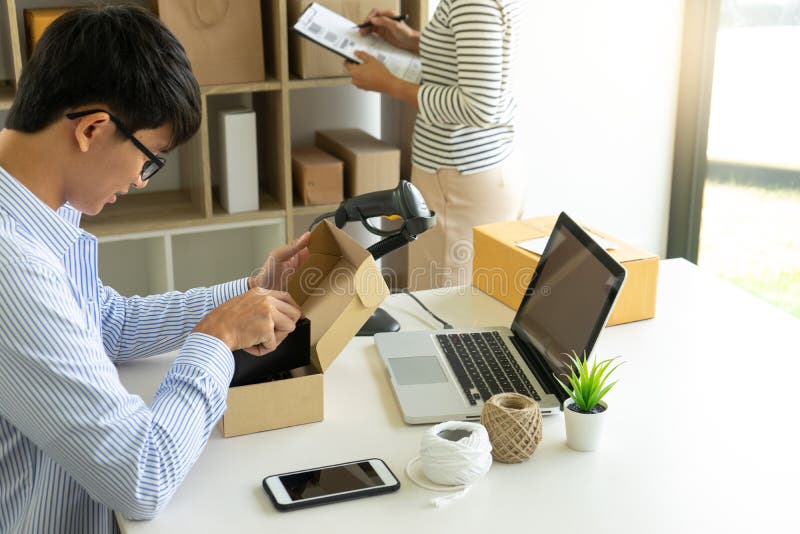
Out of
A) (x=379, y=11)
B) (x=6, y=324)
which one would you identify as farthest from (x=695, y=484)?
(x=379, y=11)

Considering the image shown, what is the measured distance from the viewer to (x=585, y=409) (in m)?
1.47

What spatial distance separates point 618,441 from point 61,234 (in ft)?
3.01

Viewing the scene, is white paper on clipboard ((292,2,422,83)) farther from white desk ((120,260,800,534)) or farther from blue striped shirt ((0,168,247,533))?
blue striped shirt ((0,168,247,533))

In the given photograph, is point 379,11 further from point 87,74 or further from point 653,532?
point 653,532

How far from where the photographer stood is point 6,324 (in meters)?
1.22

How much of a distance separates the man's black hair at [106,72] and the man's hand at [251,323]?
1.00ft

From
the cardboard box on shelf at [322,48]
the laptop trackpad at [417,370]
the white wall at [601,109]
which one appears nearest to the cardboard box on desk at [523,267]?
the laptop trackpad at [417,370]

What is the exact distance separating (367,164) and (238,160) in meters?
0.41

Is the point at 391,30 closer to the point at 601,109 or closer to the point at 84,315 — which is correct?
the point at 601,109

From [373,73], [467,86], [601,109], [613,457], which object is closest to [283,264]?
[613,457]

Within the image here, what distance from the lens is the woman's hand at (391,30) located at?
284cm

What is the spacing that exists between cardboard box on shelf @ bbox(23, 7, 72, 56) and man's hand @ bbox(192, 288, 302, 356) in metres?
1.46

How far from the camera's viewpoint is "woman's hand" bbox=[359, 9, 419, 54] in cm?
284

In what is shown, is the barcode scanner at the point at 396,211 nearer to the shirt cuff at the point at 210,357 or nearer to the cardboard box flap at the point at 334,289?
the cardboard box flap at the point at 334,289
